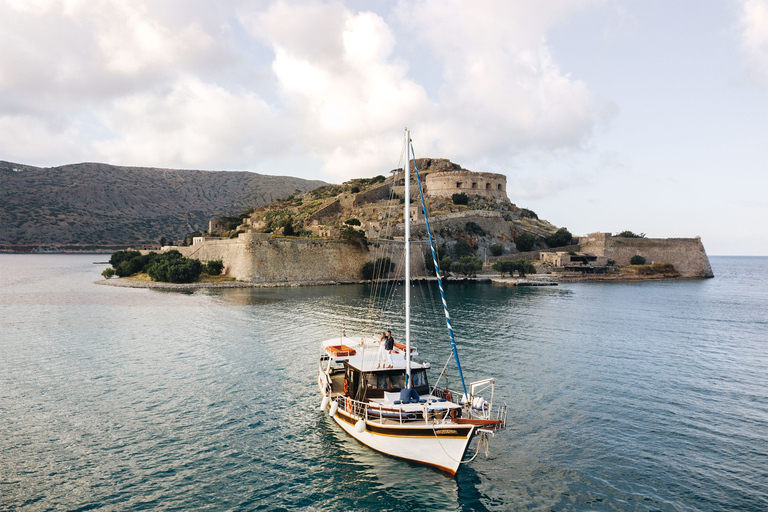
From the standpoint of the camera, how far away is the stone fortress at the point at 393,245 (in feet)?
189

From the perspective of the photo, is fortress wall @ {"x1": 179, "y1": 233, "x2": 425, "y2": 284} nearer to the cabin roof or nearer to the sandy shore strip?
the sandy shore strip

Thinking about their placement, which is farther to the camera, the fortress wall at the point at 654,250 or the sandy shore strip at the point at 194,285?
the fortress wall at the point at 654,250

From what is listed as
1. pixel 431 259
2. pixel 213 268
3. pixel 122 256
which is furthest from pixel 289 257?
pixel 122 256

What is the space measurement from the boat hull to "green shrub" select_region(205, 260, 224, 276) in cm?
5027

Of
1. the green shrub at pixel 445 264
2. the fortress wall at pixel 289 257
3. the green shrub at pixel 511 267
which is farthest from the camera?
the green shrub at pixel 511 267

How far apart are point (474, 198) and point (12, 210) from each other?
536ft

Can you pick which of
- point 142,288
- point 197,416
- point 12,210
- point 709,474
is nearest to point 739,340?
point 709,474

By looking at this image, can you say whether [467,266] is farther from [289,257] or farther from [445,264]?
[289,257]

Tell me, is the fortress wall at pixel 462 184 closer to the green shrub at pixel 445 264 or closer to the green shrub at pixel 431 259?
the green shrub at pixel 431 259

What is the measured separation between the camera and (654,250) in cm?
7881

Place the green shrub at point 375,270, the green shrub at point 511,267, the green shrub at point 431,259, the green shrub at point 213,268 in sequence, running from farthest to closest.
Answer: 1. the green shrub at point 511,267
2. the green shrub at point 431,259
3. the green shrub at point 375,270
4. the green shrub at point 213,268

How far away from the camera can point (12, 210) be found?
531 feet

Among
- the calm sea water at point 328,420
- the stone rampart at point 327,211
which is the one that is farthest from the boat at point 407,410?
the stone rampart at point 327,211

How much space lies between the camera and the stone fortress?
189 feet
